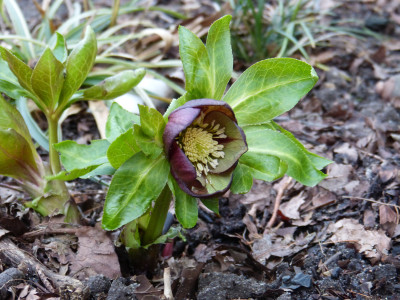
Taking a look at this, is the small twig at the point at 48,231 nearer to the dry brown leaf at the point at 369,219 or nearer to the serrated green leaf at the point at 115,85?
the serrated green leaf at the point at 115,85

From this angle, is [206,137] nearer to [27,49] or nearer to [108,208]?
[108,208]

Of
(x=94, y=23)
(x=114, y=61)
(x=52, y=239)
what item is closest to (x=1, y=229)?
(x=52, y=239)

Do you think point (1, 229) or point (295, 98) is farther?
point (1, 229)

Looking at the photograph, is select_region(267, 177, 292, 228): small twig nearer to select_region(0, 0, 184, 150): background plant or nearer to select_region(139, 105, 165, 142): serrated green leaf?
select_region(0, 0, 184, 150): background plant

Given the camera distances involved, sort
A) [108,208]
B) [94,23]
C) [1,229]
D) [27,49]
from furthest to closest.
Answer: [94,23]
[27,49]
[1,229]
[108,208]

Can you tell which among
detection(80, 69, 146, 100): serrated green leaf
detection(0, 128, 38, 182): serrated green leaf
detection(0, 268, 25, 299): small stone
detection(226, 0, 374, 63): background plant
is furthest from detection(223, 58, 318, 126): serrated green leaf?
detection(226, 0, 374, 63): background plant

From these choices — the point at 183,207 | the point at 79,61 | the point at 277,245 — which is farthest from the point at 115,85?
the point at 277,245
